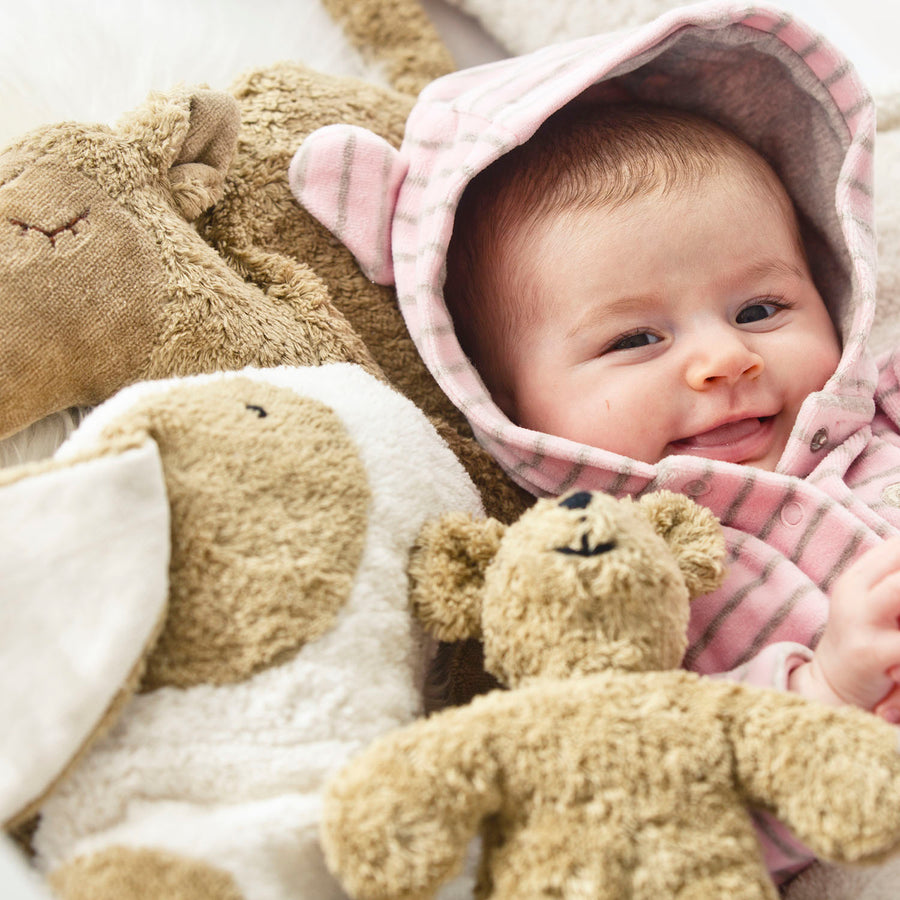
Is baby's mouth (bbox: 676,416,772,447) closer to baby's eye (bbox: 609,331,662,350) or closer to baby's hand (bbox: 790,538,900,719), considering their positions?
baby's eye (bbox: 609,331,662,350)

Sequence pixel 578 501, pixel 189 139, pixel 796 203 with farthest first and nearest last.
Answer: pixel 796 203
pixel 189 139
pixel 578 501

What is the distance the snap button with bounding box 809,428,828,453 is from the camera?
0.91m

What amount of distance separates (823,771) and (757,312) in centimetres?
58

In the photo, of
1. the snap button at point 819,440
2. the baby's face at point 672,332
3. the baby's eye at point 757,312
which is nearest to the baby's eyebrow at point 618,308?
the baby's face at point 672,332

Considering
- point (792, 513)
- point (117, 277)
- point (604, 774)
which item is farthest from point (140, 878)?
point (792, 513)

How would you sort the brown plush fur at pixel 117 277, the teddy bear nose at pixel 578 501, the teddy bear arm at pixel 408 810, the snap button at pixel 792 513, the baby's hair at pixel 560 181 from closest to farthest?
the teddy bear arm at pixel 408 810 < the teddy bear nose at pixel 578 501 < the brown plush fur at pixel 117 277 < the snap button at pixel 792 513 < the baby's hair at pixel 560 181

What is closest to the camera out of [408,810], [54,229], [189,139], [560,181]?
[408,810]

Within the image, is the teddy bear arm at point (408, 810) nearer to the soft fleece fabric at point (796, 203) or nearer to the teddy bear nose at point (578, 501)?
the teddy bear nose at point (578, 501)

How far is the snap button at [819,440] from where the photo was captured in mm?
908

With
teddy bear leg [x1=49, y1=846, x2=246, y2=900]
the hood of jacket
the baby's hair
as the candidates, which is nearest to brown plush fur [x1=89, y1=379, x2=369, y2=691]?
teddy bear leg [x1=49, y1=846, x2=246, y2=900]

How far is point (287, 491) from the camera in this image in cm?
59

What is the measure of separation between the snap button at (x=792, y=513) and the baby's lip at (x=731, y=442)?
0.07 m

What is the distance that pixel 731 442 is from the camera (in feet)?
Answer: 2.95

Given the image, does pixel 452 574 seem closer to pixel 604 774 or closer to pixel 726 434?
pixel 604 774
